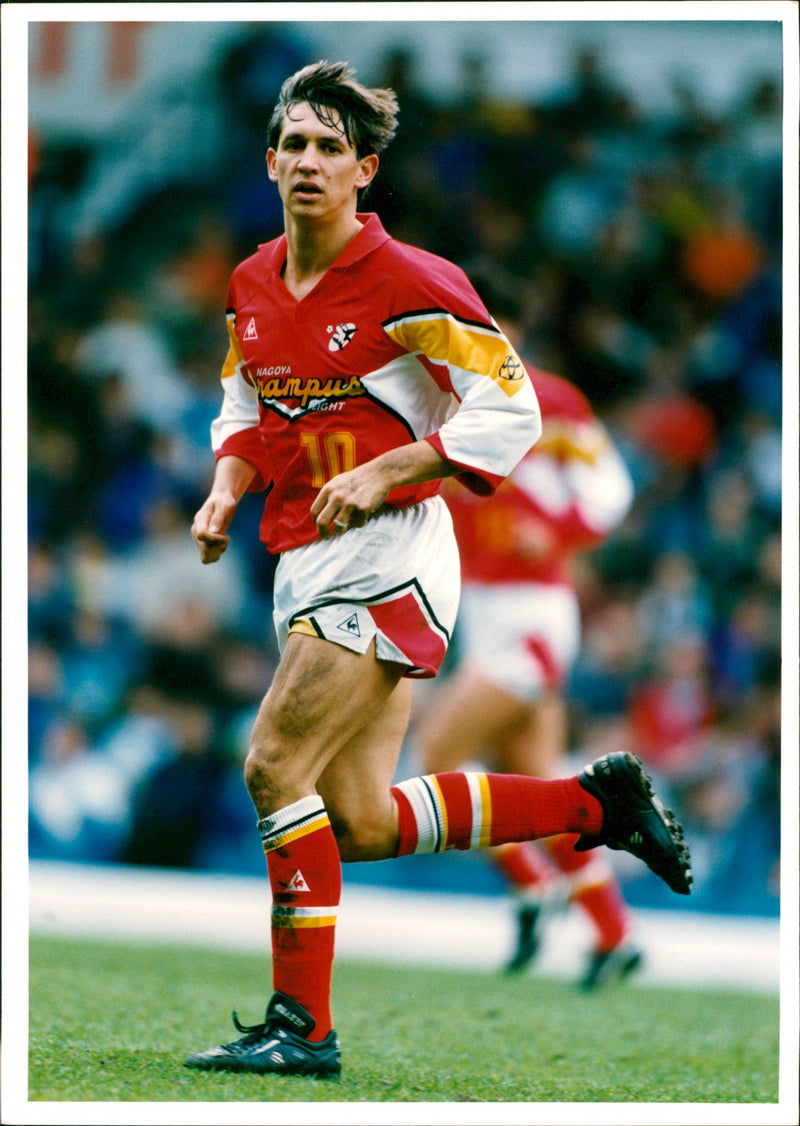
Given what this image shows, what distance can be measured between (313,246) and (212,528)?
67cm

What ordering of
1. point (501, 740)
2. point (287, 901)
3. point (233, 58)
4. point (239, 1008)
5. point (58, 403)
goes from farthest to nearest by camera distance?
point (58, 403), point (233, 58), point (501, 740), point (239, 1008), point (287, 901)

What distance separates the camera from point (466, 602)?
5.21 m

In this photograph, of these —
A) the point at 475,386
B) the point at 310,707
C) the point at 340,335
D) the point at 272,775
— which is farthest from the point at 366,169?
the point at 272,775

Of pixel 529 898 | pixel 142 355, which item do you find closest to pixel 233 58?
pixel 142 355

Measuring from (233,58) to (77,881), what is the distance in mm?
3641

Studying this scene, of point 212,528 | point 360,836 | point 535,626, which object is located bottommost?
point 360,836

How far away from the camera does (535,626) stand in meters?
5.06

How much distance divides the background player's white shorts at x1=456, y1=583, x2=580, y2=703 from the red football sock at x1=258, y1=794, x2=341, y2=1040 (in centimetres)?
209

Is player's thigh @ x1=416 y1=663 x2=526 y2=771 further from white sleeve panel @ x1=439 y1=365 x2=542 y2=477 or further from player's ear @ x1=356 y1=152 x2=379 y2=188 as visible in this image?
player's ear @ x1=356 y1=152 x2=379 y2=188

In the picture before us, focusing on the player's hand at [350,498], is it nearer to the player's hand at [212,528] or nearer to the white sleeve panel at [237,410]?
the player's hand at [212,528]

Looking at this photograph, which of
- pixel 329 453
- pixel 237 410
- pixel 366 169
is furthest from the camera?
pixel 237 410

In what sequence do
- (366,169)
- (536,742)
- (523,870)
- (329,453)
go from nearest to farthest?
1. (329,453)
2. (366,169)
3. (536,742)
4. (523,870)

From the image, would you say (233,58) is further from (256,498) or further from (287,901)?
(287,901)

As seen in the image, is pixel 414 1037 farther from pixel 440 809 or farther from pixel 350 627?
pixel 350 627
